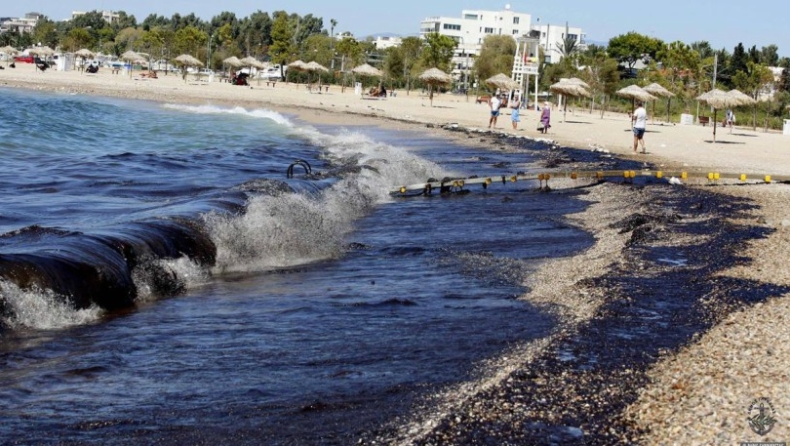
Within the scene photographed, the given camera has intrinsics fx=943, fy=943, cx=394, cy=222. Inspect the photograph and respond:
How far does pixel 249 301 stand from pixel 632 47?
11619 cm

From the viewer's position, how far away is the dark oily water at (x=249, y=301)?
5695 millimetres

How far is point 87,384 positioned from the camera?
20.2ft

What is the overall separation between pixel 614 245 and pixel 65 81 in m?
64.5

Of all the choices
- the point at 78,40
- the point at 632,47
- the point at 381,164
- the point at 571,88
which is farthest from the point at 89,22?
the point at 381,164

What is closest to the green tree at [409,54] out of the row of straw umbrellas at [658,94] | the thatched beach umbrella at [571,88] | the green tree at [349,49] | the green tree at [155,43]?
the green tree at [349,49]

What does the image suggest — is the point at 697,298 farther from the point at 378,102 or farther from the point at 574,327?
the point at 378,102

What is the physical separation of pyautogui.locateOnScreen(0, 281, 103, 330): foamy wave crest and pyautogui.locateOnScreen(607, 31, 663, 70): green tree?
115m

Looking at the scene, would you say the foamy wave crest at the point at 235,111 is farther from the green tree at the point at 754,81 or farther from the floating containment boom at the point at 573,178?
the green tree at the point at 754,81

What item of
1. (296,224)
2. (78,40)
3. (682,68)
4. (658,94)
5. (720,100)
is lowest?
(296,224)

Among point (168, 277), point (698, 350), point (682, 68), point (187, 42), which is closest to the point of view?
point (698, 350)

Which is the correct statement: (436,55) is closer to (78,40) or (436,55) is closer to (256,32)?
(78,40)

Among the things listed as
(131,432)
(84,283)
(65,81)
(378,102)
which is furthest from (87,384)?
(65,81)
